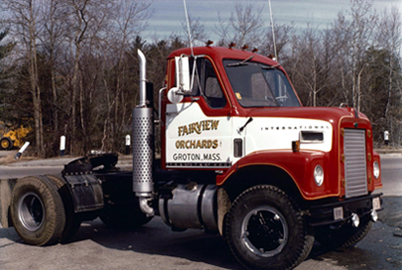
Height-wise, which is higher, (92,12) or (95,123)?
(92,12)

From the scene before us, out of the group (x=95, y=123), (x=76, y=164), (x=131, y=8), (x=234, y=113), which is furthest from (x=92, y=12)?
(x=234, y=113)

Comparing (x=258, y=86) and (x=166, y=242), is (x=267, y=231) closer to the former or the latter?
(x=258, y=86)

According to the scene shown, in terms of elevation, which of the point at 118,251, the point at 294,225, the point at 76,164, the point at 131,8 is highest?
the point at 131,8

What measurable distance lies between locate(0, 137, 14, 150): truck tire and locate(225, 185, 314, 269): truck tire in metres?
31.6

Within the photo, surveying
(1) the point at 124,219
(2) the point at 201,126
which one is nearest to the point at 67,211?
(1) the point at 124,219

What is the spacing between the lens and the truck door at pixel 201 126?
6.43 m

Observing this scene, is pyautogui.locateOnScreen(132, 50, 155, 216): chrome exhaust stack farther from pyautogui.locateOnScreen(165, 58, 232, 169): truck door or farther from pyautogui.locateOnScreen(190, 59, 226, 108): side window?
pyautogui.locateOnScreen(190, 59, 226, 108): side window

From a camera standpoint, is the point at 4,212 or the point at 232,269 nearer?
the point at 232,269

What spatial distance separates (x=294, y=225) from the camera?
550cm

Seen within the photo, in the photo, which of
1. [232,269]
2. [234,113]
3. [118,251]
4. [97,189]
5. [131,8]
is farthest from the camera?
[131,8]

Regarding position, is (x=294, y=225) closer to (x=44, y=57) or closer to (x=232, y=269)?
(x=232, y=269)

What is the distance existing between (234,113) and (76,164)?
9.84 feet

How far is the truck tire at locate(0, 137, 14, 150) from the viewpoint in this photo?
3456cm

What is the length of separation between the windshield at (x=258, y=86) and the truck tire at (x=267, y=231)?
1345 millimetres
